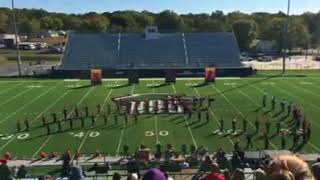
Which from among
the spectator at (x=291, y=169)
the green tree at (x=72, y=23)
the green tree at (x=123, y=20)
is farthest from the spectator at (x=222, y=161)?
the green tree at (x=72, y=23)

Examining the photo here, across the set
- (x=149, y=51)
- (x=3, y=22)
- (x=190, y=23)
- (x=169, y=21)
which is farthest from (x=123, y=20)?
(x=149, y=51)

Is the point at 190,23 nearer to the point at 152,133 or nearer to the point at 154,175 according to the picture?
the point at 152,133

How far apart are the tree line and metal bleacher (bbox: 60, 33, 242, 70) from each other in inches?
1026

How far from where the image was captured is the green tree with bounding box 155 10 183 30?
107550 millimetres

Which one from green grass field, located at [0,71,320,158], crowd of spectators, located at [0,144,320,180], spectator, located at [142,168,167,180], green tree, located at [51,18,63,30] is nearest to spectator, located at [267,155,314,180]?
crowd of spectators, located at [0,144,320,180]

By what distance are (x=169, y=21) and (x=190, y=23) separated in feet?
28.5

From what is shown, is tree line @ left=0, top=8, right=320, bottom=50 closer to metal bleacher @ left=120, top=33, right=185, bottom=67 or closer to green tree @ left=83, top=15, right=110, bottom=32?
green tree @ left=83, top=15, right=110, bottom=32

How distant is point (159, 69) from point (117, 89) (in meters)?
10.8

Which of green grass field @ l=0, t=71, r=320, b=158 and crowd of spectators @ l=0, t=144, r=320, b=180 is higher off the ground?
crowd of spectators @ l=0, t=144, r=320, b=180

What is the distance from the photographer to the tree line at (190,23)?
309 ft

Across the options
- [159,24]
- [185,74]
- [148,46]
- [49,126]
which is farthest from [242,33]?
[49,126]

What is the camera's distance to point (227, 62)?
55.8 m

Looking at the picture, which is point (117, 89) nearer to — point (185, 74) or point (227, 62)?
point (185, 74)

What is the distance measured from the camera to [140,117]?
96.8 ft
